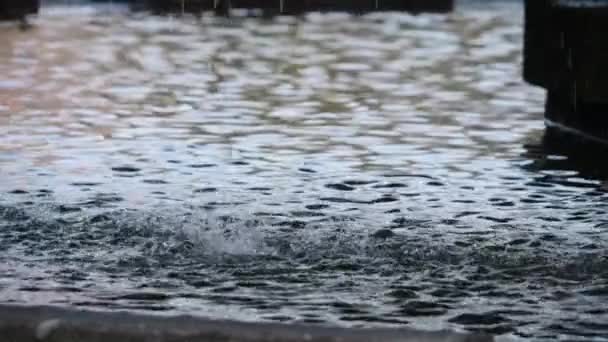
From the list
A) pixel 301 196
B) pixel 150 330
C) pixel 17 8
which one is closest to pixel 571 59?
pixel 301 196

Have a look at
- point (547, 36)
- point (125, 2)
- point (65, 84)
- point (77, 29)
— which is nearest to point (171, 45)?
point (77, 29)

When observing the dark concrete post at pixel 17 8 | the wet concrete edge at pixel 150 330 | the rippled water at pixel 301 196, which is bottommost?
the dark concrete post at pixel 17 8

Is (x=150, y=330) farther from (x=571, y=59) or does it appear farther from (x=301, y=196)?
(x=571, y=59)

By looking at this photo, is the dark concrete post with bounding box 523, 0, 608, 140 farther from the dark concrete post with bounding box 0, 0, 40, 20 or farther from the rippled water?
the dark concrete post with bounding box 0, 0, 40, 20

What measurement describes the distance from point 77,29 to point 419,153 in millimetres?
17090

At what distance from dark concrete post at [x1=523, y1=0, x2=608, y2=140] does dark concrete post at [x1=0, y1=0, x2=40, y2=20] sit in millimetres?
18926

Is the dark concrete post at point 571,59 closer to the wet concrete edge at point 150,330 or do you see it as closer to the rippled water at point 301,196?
the rippled water at point 301,196

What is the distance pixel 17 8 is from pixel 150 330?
29169 millimetres

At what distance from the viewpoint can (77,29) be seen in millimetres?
29469

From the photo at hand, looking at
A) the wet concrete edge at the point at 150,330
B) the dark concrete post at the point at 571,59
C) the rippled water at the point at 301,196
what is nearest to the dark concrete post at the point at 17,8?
the rippled water at the point at 301,196

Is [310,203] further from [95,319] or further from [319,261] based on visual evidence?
[95,319]

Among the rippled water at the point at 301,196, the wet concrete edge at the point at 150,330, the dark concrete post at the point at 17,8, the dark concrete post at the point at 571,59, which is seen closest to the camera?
the wet concrete edge at the point at 150,330

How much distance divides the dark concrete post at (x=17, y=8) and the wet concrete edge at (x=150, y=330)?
27768mm

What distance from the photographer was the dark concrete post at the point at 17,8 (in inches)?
1289
